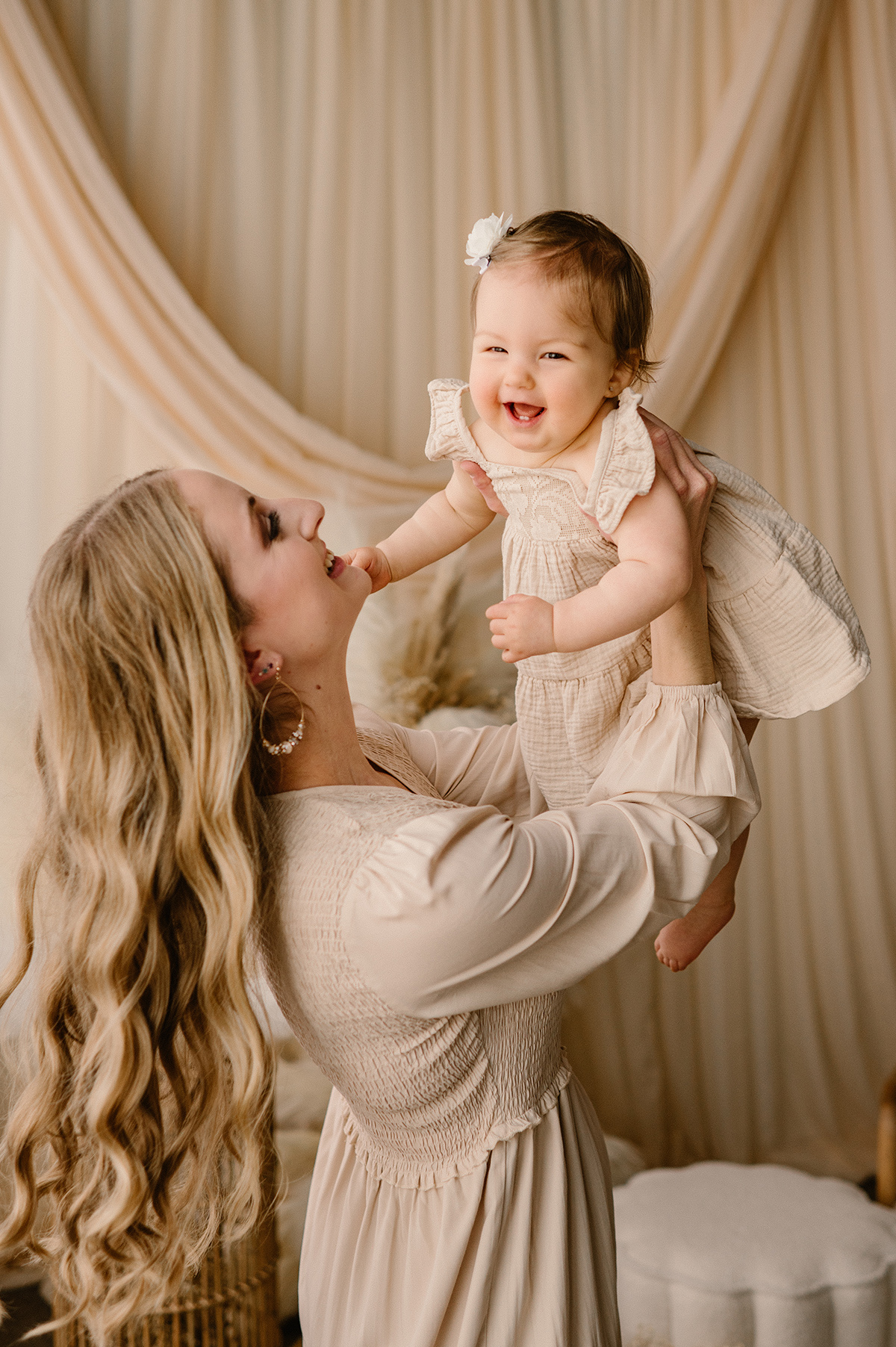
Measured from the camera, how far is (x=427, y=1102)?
1104 mm

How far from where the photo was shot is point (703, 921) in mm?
1393

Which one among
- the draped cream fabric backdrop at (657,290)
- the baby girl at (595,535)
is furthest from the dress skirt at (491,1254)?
the draped cream fabric backdrop at (657,290)

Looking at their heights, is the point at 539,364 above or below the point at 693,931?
above

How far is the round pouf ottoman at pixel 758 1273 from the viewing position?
2.08 metres

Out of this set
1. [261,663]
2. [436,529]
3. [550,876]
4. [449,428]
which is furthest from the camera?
[436,529]

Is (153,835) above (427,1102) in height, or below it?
above

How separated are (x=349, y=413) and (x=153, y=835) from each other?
6.99 feet

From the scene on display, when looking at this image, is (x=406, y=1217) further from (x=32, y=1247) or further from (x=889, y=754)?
(x=889, y=754)

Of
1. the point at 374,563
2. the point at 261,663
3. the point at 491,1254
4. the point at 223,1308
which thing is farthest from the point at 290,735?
the point at 223,1308

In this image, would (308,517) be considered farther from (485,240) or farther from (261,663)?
(485,240)

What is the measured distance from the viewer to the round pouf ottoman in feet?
6.83

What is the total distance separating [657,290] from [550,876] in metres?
2.39

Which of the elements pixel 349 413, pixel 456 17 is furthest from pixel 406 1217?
pixel 456 17

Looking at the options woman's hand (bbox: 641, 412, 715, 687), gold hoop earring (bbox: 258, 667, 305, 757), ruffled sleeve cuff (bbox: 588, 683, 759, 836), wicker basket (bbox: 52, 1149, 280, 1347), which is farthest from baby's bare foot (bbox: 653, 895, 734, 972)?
wicker basket (bbox: 52, 1149, 280, 1347)
